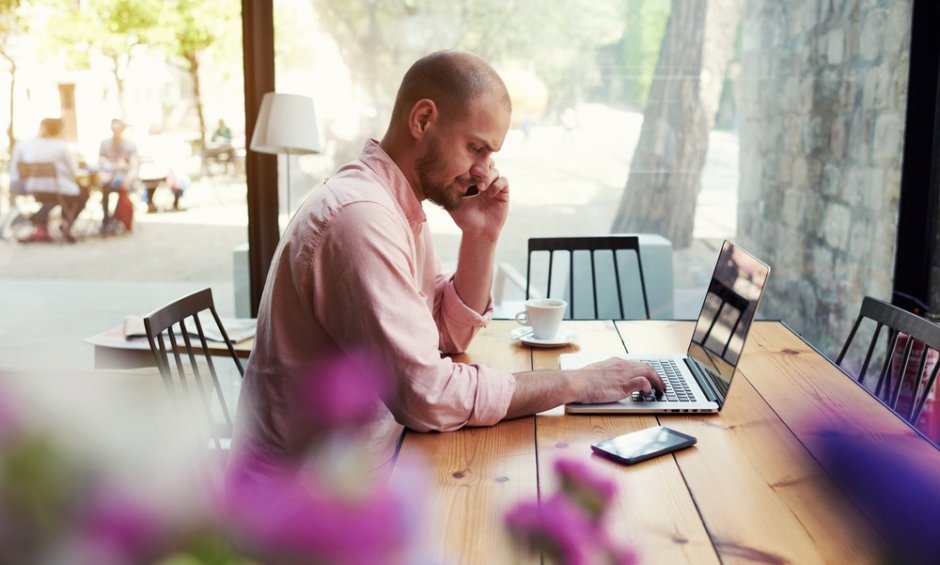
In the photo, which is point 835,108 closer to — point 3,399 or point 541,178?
point 541,178

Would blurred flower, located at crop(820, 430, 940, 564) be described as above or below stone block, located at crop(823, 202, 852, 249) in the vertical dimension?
above

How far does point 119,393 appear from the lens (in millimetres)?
355

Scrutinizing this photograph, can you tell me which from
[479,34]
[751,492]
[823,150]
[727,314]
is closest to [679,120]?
[823,150]

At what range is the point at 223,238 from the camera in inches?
158

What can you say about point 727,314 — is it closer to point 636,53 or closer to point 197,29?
point 636,53

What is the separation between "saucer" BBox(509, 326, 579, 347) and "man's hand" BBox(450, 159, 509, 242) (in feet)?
0.76

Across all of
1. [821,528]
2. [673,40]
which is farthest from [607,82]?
[821,528]

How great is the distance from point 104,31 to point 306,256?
286 cm

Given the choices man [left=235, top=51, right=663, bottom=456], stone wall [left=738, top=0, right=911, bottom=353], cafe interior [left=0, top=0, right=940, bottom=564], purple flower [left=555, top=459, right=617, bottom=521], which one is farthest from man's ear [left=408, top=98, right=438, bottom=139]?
stone wall [left=738, top=0, right=911, bottom=353]

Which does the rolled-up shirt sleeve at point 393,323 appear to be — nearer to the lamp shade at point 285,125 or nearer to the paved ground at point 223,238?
the lamp shade at point 285,125

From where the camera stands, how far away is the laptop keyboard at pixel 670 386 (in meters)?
1.52

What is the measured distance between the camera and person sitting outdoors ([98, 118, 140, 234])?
3902 millimetres

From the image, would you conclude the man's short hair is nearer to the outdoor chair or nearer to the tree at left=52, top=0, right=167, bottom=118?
the tree at left=52, top=0, right=167, bottom=118

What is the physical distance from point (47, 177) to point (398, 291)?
3.07 meters
